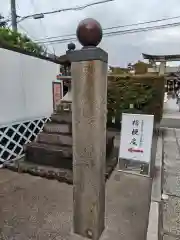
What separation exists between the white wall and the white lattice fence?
142 mm

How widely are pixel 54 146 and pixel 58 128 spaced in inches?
16.0

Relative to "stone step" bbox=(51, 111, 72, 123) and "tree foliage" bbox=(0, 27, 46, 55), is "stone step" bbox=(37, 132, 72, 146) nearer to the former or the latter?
"stone step" bbox=(51, 111, 72, 123)

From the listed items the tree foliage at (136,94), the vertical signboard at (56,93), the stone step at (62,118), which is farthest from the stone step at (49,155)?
the tree foliage at (136,94)

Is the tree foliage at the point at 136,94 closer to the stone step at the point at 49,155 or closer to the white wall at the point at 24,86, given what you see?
the white wall at the point at 24,86

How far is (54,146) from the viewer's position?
363 centimetres

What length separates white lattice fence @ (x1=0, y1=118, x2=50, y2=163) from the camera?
3626mm

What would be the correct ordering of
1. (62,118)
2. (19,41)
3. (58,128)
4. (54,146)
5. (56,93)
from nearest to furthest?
(54,146) < (58,128) < (62,118) < (19,41) < (56,93)

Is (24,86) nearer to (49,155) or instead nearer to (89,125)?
(49,155)

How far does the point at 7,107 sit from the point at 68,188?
2021 millimetres

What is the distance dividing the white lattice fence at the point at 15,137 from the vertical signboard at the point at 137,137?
7.01 feet

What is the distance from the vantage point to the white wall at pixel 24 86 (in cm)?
362

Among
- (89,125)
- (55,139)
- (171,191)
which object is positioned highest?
(89,125)

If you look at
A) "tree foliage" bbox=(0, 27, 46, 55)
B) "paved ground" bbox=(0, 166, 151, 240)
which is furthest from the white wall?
"paved ground" bbox=(0, 166, 151, 240)

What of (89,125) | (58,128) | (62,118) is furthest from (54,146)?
(89,125)
